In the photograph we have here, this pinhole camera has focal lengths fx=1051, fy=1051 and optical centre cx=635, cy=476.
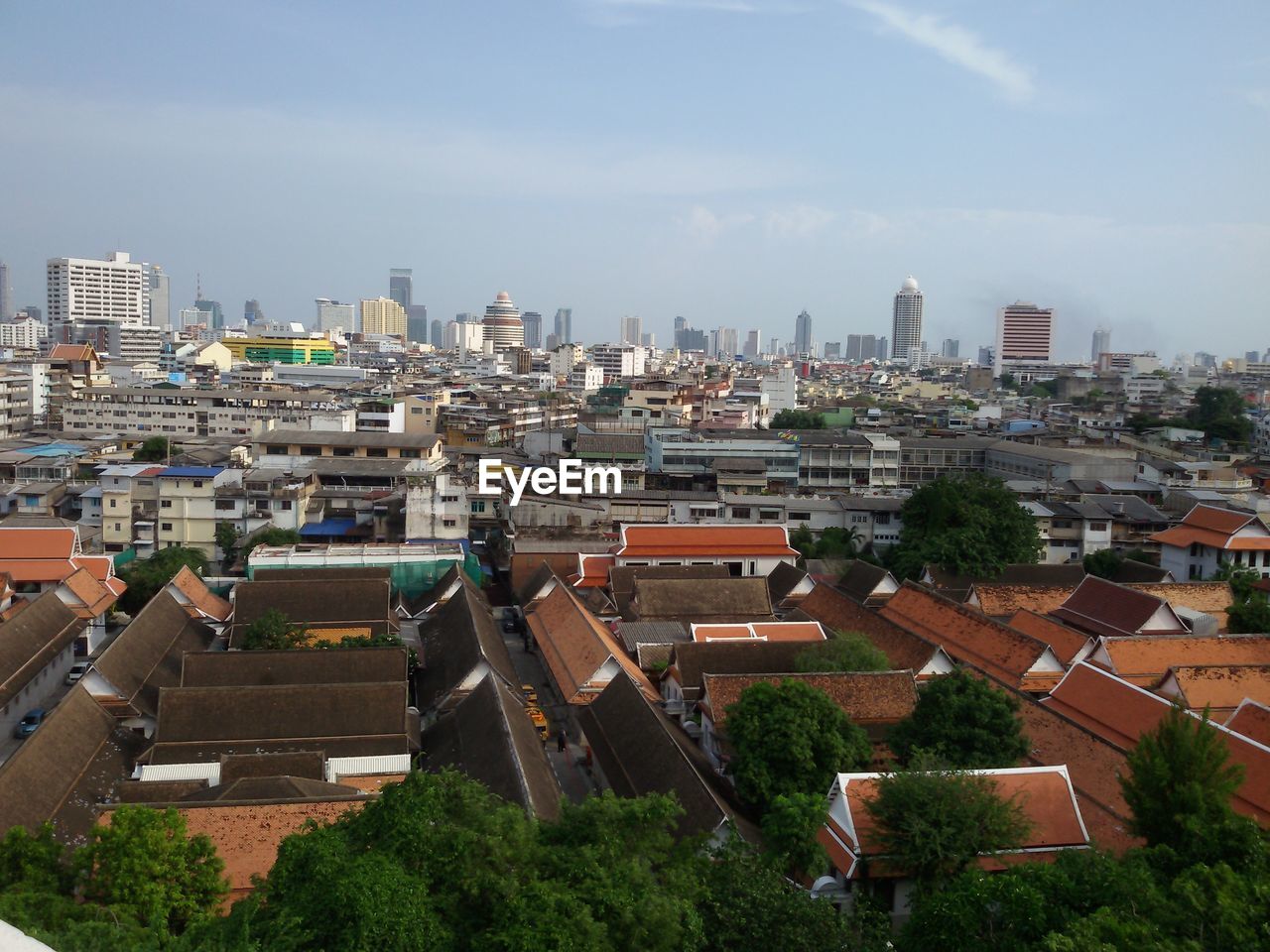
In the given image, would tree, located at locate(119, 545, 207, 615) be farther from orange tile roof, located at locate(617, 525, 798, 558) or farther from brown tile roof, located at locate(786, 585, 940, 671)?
brown tile roof, located at locate(786, 585, 940, 671)

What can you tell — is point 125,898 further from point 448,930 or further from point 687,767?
point 687,767

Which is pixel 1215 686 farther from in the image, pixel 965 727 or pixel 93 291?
pixel 93 291

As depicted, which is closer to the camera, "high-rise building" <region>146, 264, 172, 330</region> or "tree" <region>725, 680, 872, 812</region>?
"tree" <region>725, 680, 872, 812</region>

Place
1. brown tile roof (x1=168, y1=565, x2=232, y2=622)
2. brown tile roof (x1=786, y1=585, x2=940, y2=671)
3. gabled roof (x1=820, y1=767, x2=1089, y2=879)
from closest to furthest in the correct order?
gabled roof (x1=820, y1=767, x2=1089, y2=879) → brown tile roof (x1=786, y1=585, x2=940, y2=671) → brown tile roof (x1=168, y1=565, x2=232, y2=622)

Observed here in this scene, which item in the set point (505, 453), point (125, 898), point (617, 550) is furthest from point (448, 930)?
point (505, 453)
